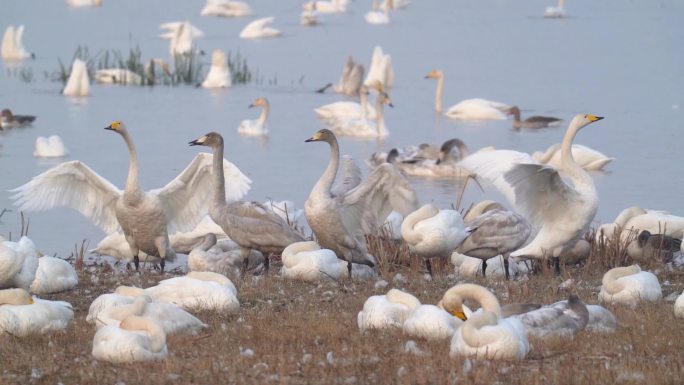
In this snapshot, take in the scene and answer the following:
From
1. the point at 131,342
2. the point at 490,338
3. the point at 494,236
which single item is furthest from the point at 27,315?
the point at 494,236

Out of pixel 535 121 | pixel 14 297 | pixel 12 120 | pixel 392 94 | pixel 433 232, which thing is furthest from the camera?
pixel 392 94

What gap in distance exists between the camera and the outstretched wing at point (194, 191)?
11.7m

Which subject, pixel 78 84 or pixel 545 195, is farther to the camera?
pixel 78 84

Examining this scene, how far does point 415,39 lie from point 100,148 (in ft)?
62.2

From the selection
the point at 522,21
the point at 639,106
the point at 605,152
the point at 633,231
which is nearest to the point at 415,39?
the point at 522,21

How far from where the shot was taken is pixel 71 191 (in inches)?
454

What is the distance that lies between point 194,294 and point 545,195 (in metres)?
3.46

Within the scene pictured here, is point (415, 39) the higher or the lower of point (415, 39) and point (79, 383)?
the lower

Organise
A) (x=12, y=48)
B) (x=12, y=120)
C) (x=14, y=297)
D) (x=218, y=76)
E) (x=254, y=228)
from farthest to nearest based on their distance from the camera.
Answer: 1. (x=12, y=48)
2. (x=218, y=76)
3. (x=12, y=120)
4. (x=254, y=228)
5. (x=14, y=297)

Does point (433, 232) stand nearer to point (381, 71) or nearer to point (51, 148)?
point (51, 148)

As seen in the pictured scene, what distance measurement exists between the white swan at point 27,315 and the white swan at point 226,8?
123 ft

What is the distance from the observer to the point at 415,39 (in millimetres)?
37031

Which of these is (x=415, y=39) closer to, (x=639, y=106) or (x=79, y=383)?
(x=639, y=106)

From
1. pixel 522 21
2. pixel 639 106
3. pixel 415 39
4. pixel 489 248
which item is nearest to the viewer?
pixel 489 248
